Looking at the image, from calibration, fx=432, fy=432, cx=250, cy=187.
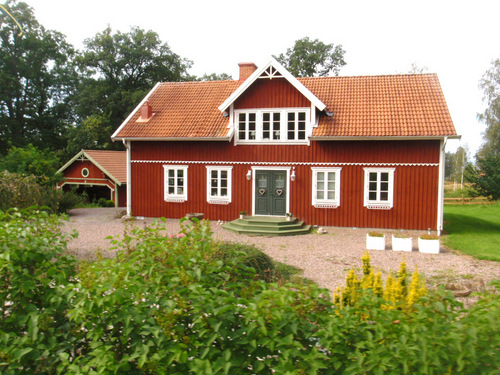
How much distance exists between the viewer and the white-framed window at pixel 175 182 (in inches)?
786

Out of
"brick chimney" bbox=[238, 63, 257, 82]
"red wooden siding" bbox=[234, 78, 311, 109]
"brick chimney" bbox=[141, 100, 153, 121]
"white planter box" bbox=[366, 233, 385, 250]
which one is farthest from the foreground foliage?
"brick chimney" bbox=[238, 63, 257, 82]

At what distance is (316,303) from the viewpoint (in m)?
3.10

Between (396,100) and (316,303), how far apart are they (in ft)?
57.2

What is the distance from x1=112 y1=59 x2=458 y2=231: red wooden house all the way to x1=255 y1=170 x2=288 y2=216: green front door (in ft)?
0.14

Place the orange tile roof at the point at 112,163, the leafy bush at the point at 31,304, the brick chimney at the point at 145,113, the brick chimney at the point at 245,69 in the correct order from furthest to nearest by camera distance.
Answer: the orange tile roof at the point at 112,163, the brick chimney at the point at 245,69, the brick chimney at the point at 145,113, the leafy bush at the point at 31,304

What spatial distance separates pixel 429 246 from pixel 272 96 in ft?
29.7

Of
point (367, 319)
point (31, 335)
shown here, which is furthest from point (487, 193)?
point (31, 335)

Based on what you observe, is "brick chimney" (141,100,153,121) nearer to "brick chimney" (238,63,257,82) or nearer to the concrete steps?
"brick chimney" (238,63,257,82)

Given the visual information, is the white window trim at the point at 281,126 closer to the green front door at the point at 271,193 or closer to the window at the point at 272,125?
the window at the point at 272,125

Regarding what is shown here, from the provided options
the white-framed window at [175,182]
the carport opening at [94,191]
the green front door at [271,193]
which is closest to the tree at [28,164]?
the carport opening at [94,191]

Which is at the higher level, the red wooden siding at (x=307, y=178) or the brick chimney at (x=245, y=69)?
the brick chimney at (x=245, y=69)

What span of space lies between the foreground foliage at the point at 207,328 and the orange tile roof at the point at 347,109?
49.2 ft

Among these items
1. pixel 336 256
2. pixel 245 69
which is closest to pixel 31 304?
pixel 336 256

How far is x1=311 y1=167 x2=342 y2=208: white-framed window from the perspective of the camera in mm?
18125
